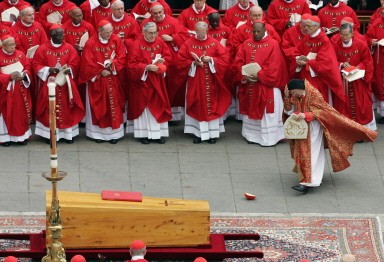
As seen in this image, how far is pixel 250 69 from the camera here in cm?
2664

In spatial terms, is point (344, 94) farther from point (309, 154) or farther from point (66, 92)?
point (66, 92)

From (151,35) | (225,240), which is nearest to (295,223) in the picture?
(225,240)

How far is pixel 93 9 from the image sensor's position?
92.8 ft

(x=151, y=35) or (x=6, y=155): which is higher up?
(x=151, y=35)

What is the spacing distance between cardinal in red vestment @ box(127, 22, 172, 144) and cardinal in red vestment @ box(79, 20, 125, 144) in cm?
24

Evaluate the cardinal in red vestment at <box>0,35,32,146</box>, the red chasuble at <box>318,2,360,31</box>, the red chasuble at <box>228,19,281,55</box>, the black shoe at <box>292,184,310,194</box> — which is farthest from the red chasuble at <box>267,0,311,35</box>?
the cardinal in red vestment at <box>0,35,32,146</box>

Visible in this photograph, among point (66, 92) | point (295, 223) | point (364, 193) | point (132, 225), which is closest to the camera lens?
point (132, 225)

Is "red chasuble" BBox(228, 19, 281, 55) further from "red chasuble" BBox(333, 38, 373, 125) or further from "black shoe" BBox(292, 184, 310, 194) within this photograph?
"black shoe" BBox(292, 184, 310, 194)

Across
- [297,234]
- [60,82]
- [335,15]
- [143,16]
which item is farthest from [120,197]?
[335,15]

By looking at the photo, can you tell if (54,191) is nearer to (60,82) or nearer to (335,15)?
(60,82)

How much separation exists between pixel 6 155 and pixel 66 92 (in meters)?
1.49

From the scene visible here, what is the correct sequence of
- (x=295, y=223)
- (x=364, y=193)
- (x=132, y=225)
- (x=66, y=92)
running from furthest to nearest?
(x=66, y=92) < (x=364, y=193) < (x=295, y=223) < (x=132, y=225)

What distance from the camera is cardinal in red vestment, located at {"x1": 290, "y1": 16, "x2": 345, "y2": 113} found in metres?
26.4

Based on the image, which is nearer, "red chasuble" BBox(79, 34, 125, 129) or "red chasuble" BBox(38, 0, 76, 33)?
"red chasuble" BBox(79, 34, 125, 129)
